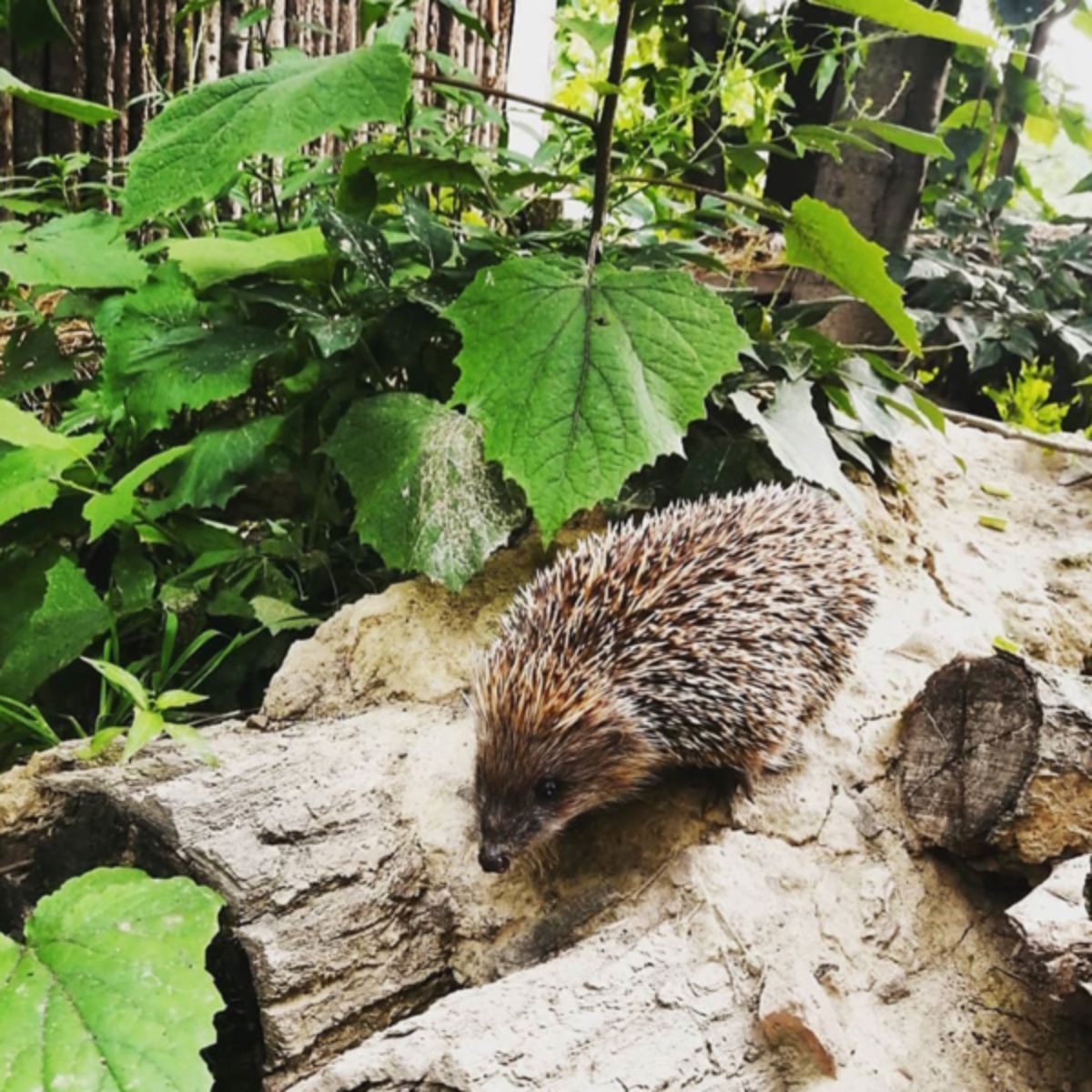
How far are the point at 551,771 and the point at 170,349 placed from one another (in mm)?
1529

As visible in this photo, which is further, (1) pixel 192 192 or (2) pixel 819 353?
(2) pixel 819 353

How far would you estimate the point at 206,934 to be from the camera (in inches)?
66.9

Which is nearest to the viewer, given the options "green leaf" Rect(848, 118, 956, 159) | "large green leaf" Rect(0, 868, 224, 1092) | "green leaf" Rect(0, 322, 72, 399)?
"large green leaf" Rect(0, 868, 224, 1092)

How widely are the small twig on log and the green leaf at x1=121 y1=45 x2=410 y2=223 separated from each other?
2.77 meters

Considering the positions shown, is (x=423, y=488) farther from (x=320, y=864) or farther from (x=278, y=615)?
(x=320, y=864)

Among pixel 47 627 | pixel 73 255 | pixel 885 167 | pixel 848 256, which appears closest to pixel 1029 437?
pixel 885 167

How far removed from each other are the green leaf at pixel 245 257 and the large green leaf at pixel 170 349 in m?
0.10

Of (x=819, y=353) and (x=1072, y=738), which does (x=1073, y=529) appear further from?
(x=1072, y=738)

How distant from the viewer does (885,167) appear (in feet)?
13.5

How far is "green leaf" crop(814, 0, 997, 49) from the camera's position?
1.92 meters

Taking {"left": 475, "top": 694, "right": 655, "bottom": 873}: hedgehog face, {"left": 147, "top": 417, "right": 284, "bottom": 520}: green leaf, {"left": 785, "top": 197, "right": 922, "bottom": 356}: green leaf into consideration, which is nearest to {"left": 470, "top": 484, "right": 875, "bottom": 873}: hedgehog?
{"left": 475, "top": 694, "right": 655, "bottom": 873}: hedgehog face

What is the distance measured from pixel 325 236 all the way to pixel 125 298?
645 millimetres

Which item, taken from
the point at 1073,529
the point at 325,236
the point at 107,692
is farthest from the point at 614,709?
the point at 1073,529

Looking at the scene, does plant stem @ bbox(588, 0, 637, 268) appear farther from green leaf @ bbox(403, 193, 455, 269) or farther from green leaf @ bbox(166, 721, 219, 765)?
green leaf @ bbox(166, 721, 219, 765)
